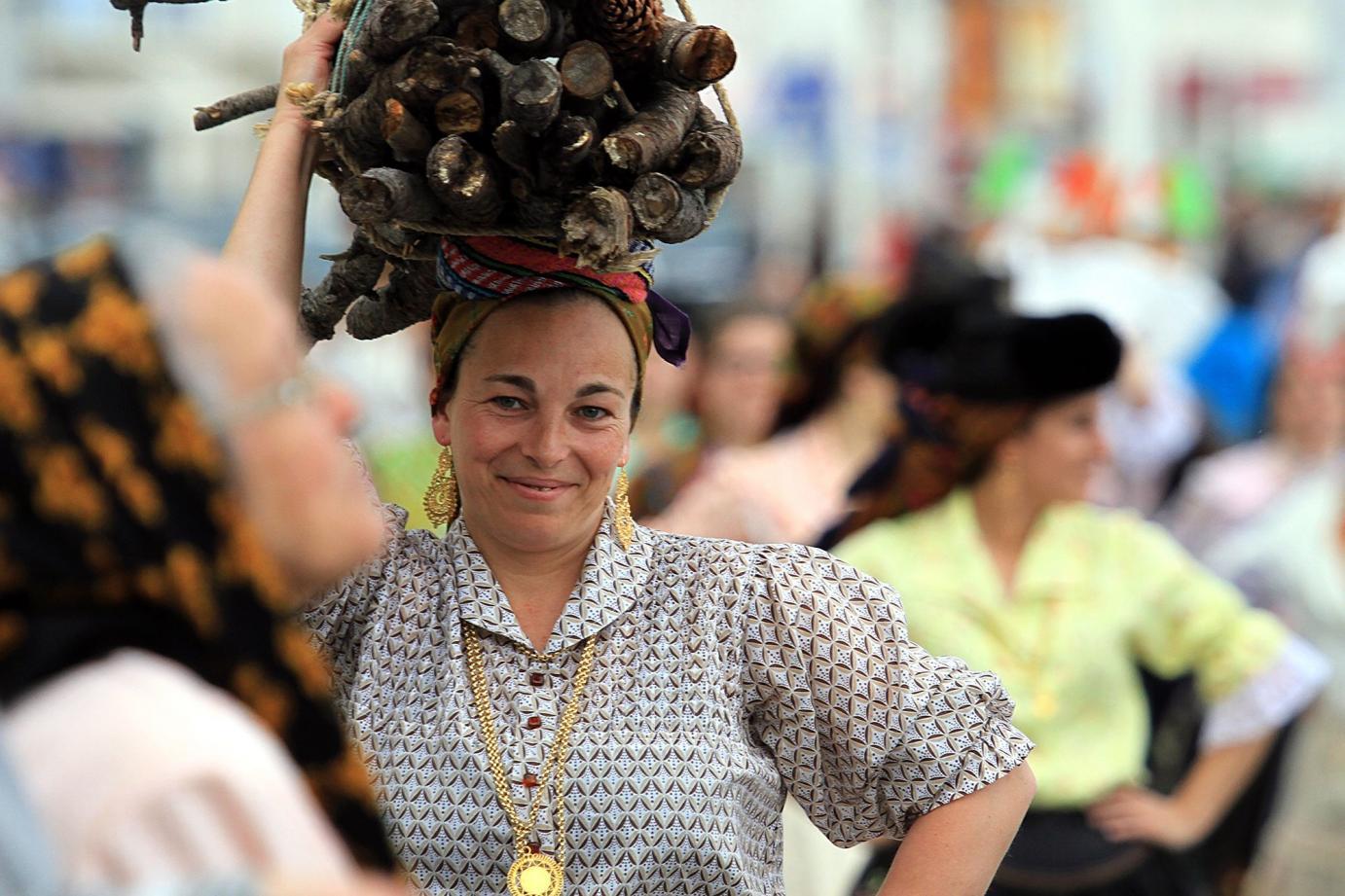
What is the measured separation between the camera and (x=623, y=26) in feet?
9.03

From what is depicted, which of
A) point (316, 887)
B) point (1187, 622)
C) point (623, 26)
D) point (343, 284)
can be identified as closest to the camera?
point (316, 887)

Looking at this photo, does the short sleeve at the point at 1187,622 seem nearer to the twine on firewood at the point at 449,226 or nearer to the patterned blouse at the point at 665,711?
the patterned blouse at the point at 665,711

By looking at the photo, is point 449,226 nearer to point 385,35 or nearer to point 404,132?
point 404,132

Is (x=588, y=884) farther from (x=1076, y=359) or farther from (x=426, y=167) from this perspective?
(x=1076, y=359)

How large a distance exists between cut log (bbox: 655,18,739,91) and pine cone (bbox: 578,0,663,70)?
2 centimetres

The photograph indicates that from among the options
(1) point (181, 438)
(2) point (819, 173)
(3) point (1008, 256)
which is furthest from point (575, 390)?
(2) point (819, 173)

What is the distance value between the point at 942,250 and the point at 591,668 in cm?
900

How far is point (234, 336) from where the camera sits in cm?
179

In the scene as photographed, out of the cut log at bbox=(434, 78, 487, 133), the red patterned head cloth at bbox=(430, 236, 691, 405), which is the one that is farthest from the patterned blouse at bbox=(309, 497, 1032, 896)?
the cut log at bbox=(434, 78, 487, 133)

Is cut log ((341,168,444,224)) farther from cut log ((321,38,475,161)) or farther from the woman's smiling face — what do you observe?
the woman's smiling face

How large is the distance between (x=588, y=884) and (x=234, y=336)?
127 cm

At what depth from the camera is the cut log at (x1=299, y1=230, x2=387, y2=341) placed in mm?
3146

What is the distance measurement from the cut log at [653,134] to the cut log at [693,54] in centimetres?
2

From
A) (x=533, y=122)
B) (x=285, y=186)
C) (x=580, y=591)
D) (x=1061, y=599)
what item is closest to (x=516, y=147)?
(x=533, y=122)
